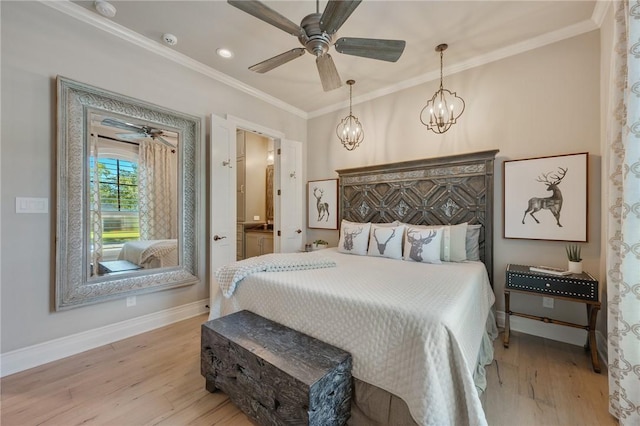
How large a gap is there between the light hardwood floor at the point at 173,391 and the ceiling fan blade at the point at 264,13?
2.50 metres

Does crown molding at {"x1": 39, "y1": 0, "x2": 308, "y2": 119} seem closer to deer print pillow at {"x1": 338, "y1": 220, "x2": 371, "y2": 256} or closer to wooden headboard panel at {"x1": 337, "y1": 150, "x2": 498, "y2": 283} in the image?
wooden headboard panel at {"x1": 337, "y1": 150, "x2": 498, "y2": 283}

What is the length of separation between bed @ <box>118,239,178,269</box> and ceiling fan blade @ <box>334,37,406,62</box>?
2.62 meters

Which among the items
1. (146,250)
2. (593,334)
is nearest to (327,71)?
(146,250)

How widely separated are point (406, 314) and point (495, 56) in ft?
10.2

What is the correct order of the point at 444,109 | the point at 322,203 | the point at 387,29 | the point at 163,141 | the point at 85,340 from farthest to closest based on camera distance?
the point at 322,203, the point at 444,109, the point at 163,141, the point at 387,29, the point at 85,340

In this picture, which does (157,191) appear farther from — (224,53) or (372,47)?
(372,47)

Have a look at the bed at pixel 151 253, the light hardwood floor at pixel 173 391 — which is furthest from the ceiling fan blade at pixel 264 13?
the light hardwood floor at pixel 173 391

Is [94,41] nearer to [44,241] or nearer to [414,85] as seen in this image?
[44,241]

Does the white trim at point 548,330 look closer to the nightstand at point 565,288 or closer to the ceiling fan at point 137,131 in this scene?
the nightstand at point 565,288

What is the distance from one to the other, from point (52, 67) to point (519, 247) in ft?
15.3

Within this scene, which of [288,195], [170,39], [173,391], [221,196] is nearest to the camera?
[173,391]

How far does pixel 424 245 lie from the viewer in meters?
2.66

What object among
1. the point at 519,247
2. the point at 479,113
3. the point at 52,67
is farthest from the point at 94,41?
the point at 519,247

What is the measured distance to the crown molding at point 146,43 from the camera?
2.19m
